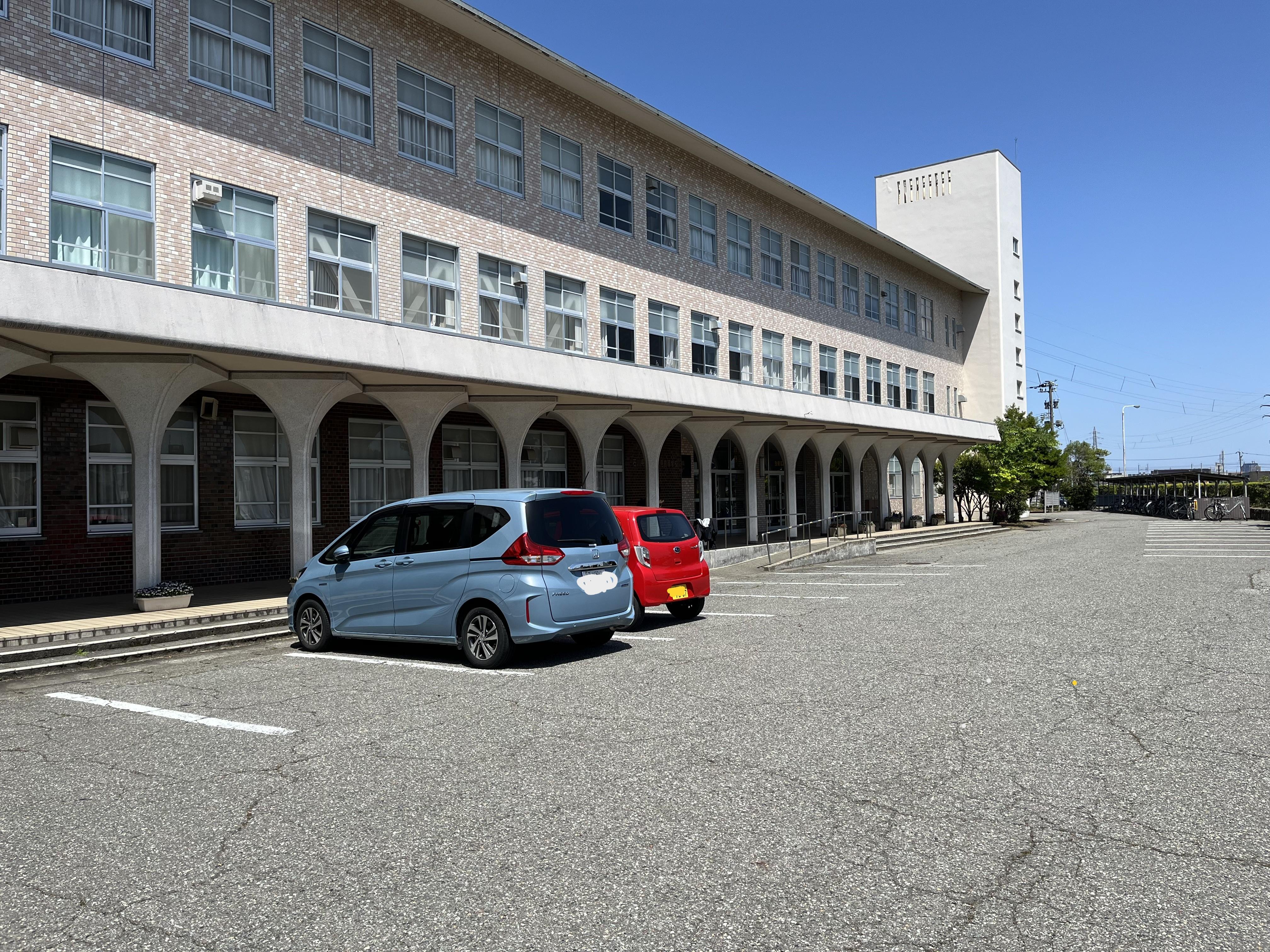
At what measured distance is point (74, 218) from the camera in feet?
46.2

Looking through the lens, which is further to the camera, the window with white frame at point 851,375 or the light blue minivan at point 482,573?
the window with white frame at point 851,375

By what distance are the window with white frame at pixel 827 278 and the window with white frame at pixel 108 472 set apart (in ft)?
86.8

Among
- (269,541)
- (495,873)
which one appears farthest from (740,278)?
(495,873)

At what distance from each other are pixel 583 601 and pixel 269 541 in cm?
1093

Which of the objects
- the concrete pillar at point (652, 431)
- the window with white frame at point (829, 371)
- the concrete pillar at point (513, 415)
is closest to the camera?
the concrete pillar at point (513, 415)

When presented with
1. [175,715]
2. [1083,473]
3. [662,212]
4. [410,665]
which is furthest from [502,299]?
[1083,473]

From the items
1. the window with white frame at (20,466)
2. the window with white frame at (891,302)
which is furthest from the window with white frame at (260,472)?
the window with white frame at (891,302)

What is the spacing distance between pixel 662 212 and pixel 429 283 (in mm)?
9866

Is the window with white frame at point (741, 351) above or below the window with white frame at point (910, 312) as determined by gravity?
below

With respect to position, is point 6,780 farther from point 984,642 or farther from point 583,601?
point 984,642

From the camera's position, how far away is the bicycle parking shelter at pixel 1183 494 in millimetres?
48125

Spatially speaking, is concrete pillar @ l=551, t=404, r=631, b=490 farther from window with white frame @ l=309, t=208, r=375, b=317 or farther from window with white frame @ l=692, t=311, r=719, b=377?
window with white frame @ l=692, t=311, r=719, b=377

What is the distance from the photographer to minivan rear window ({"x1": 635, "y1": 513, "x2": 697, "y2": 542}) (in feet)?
40.8

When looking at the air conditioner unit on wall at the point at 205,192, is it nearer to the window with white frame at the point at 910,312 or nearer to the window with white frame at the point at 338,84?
the window with white frame at the point at 338,84
